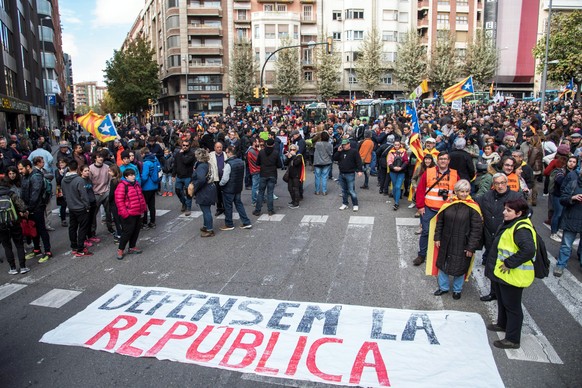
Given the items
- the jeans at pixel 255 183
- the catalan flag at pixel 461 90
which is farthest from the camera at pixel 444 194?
the catalan flag at pixel 461 90

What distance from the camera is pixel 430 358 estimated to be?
4863 mm

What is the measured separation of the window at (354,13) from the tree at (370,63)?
2.93 meters

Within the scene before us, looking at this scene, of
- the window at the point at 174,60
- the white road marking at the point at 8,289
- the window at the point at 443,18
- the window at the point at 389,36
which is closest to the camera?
the white road marking at the point at 8,289

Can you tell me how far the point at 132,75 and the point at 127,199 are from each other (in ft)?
154

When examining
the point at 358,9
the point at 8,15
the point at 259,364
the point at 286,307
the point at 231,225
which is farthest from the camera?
the point at 358,9

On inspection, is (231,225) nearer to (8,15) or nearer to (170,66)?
(8,15)

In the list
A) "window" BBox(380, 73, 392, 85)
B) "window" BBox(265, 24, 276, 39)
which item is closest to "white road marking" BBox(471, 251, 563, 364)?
"window" BBox(265, 24, 276, 39)

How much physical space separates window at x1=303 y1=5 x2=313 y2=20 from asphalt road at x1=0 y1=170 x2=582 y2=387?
55.7 m

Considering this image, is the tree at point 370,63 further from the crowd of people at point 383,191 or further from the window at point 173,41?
the crowd of people at point 383,191

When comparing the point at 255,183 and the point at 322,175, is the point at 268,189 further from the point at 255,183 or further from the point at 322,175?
the point at 322,175

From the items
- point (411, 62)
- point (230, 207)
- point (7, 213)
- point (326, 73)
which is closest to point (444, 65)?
point (411, 62)

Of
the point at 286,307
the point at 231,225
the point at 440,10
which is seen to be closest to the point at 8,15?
the point at 231,225

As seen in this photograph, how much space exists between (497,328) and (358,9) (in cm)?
6131

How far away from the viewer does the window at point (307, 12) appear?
62344 mm
